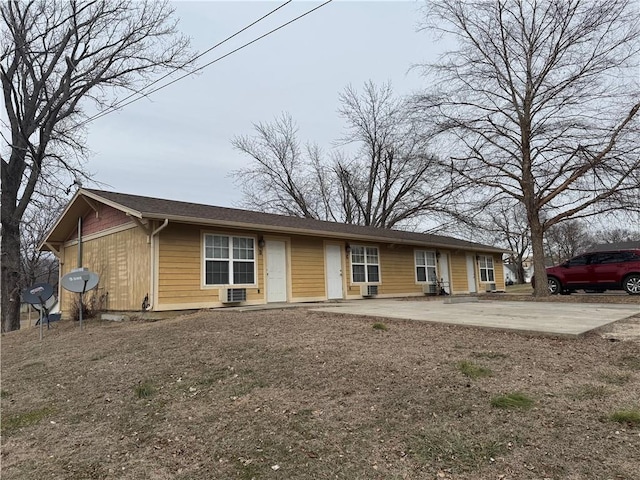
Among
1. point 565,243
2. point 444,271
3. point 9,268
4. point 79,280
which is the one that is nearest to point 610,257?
point 444,271

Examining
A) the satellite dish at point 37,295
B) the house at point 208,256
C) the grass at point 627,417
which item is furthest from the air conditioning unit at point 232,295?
the grass at point 627,417

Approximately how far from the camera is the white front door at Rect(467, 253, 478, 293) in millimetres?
19547

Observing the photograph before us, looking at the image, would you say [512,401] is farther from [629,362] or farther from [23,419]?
[23,419]

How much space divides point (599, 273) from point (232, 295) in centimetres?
1240

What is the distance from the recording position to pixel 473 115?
13883 millimetres

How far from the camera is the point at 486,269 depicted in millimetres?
21141

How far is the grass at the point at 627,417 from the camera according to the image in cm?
288

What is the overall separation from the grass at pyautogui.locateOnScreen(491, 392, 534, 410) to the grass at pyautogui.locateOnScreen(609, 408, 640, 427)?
1.82 feet

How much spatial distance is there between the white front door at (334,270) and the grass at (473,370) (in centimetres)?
899

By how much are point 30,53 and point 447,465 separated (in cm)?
1813

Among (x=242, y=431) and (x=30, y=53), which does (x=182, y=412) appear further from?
(x=30, y=53)

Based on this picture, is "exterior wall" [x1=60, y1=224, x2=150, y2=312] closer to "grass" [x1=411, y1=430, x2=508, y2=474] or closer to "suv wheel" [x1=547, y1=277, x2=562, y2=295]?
"grass" [x1=411, y1=430, x2=508, y2=474]

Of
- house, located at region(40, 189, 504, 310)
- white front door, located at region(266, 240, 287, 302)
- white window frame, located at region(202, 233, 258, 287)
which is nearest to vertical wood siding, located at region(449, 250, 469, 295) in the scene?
house, located at region(40, 189, 504, 310)

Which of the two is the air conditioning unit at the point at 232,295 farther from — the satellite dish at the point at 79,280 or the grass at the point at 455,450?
the grass at the point at 455,450
